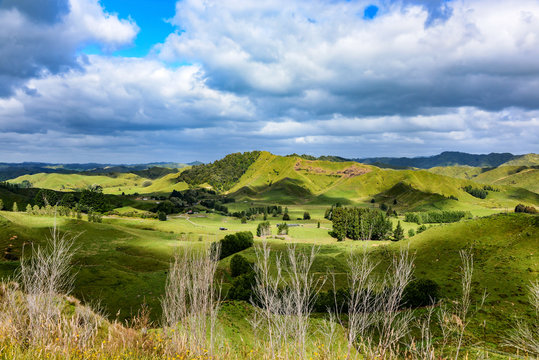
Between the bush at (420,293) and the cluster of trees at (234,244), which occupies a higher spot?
the bush at (420,293)

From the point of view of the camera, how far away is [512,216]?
3179 inches

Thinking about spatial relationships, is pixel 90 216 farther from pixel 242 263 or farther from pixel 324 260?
pixel 324 260

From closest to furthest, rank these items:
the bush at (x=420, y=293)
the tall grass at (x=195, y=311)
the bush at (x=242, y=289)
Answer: the tall grass at (x=195, y=311) < the bush at (x=420, y=293) < the bush at (x=242, y=289)

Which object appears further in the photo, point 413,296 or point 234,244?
point 234,244

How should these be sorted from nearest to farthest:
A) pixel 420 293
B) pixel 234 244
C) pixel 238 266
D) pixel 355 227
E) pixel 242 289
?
1. pixel 420 293
2. pixel 242 289
3. pixel 238 266
4. pixel 234 244
5. pixel 355 227

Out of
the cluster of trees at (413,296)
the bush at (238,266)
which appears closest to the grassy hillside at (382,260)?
the bush at (238,266)

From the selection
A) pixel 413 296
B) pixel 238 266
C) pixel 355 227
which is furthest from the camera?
pixel 355 227

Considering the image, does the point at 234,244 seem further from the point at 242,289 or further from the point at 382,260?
the point at 382,260

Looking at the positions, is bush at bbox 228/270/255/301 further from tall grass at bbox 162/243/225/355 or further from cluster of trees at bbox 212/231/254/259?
cluster of trees at bbox 212/231/254/259

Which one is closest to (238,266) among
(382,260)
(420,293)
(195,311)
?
(382,260)

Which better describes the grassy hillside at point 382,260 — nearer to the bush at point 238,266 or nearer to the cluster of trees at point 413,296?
the bush at point 238,266

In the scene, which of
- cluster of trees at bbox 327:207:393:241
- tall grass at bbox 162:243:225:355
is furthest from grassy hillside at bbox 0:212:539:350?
cluster of trees at bbox 327:207:393:241

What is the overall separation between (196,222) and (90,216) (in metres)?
61.0

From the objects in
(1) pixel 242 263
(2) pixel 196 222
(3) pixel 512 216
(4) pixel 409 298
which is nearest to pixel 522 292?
(4) pixel 409 298
